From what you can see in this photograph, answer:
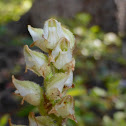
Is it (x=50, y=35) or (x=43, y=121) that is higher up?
(x=50, y=35)

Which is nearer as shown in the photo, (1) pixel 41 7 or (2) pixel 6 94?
(2) pixel 6 94

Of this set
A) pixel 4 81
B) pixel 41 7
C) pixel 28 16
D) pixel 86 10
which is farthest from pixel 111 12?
pixel 4 81

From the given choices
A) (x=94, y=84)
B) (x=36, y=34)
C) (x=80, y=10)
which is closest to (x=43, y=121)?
(x=36, y=34)

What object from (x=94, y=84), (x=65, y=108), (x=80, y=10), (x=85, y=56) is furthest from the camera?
(x=80, y=10)

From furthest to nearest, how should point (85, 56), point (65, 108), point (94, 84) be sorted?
1. point (94, 84)
2. point (85, 56)
3. point (65, 108)

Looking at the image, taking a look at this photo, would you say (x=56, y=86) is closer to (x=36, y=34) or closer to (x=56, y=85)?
(x=56, y=85)

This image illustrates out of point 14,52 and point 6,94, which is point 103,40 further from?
point 14,52
